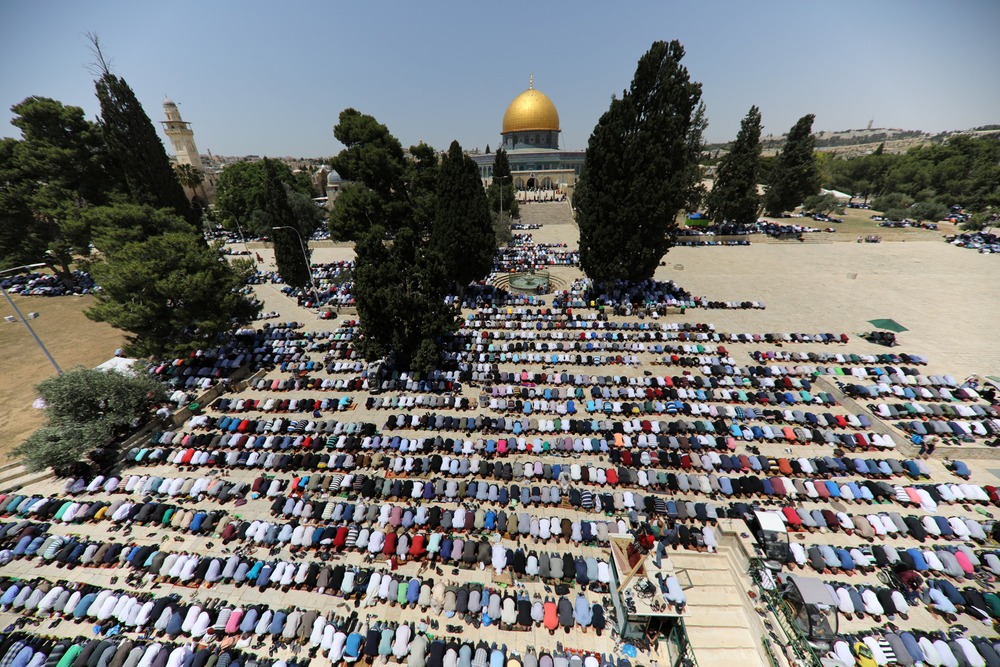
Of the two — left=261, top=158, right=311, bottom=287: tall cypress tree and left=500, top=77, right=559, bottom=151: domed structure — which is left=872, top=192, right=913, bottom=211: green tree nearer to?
left=500, top=77, right=559, bottom=151: domed structure

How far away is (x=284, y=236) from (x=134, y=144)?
14186 mm

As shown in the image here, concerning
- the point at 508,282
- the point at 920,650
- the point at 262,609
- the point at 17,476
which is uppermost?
the point at 508,282

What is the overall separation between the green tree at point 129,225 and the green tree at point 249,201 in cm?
2203

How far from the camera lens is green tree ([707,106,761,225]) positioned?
58.9 metres

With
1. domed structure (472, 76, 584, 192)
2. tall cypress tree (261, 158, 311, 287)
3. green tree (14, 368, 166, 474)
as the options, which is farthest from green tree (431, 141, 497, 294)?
domed structure (472, 76, 584, 192)

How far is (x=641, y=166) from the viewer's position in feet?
116

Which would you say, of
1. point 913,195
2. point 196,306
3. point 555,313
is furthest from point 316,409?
point 913,195

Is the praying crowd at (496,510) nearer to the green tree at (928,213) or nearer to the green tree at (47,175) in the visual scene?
the green tree at (47,175)

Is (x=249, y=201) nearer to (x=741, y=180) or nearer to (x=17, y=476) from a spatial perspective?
(x=17, y=476)

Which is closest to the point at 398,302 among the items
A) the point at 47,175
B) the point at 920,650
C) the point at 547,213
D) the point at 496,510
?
the point at 496,510

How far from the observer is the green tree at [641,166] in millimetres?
34688

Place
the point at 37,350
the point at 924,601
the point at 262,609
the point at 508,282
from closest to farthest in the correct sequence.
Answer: the point at 262,609, the point at 924,601, the point at 37,350, the point at 508,282

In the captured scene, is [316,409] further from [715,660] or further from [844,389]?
[844,389]

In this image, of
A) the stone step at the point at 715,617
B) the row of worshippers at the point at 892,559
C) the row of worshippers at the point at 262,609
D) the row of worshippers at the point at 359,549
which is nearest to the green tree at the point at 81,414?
the row of worshippers at the point at 359,549
